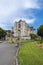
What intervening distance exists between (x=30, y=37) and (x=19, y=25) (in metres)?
11.4

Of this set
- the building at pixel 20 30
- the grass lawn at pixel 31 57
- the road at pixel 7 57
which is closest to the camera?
the grass lawn at pixel 31 57

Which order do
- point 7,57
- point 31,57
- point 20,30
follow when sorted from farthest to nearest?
point 20,30 → point 7,57 → point 31,57

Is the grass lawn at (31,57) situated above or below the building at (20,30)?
below

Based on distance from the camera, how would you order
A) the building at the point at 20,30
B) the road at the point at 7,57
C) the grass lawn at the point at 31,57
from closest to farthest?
the grass lawn at the point at 31,57 → the road at the point at 7,57 → the building at the point at 20,30

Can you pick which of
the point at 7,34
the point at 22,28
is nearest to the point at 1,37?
the point at 7,34

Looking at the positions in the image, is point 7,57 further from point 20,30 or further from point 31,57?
point 20,30

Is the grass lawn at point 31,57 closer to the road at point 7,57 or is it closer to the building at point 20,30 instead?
Answer: the road at point 7,57

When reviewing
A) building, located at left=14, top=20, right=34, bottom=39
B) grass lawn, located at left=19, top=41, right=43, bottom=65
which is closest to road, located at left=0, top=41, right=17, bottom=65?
grass lawn, located at left=19, top=41, right=43, bottom=65

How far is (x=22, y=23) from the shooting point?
123062 millimetres

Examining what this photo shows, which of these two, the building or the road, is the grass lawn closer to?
the road

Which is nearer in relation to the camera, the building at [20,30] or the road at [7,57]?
the road at [7,57]

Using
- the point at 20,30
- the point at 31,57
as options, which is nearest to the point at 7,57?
the point at 31,57

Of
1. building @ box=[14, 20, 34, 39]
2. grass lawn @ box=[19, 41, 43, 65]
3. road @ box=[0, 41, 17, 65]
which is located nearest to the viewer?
grass lawn @ box=[19, 41, 43, 65]

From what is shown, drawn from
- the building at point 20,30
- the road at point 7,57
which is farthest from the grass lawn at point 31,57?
the building at point 20,30
